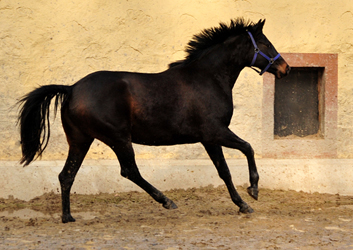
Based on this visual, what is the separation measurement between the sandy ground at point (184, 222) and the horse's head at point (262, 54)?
62.2 inches

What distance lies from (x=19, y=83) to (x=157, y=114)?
2.53m

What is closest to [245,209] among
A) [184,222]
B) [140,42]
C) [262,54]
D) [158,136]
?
[184,222]

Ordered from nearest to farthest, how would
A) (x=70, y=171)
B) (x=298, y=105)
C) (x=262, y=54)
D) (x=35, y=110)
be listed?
(x=35, y=110) < (x=70, y=171) < (x=262, y=54) < (x=298, y=105)

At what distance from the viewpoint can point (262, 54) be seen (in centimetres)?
516

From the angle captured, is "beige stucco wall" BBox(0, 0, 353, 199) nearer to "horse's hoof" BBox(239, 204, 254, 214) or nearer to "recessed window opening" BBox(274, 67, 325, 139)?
"recessed window opening" BBox(274, 67, 325, 139)

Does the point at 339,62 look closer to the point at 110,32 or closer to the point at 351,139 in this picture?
the point at 351,139

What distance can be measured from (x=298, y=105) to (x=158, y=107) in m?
2.89

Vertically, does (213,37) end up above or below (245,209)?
above

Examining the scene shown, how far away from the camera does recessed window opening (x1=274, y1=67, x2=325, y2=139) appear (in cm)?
689

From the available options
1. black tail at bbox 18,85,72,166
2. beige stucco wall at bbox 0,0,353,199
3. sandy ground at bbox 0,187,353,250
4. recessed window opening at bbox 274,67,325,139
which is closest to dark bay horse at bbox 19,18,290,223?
black tail at bbox 18,85,72,166

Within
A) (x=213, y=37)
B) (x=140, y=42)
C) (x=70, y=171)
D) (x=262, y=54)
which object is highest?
(x=140, y=42)

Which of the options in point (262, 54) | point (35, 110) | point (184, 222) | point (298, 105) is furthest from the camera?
point (298, 105)

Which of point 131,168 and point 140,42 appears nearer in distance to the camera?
point 131,168

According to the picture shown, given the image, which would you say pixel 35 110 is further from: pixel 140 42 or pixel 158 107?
pixel 140 42
